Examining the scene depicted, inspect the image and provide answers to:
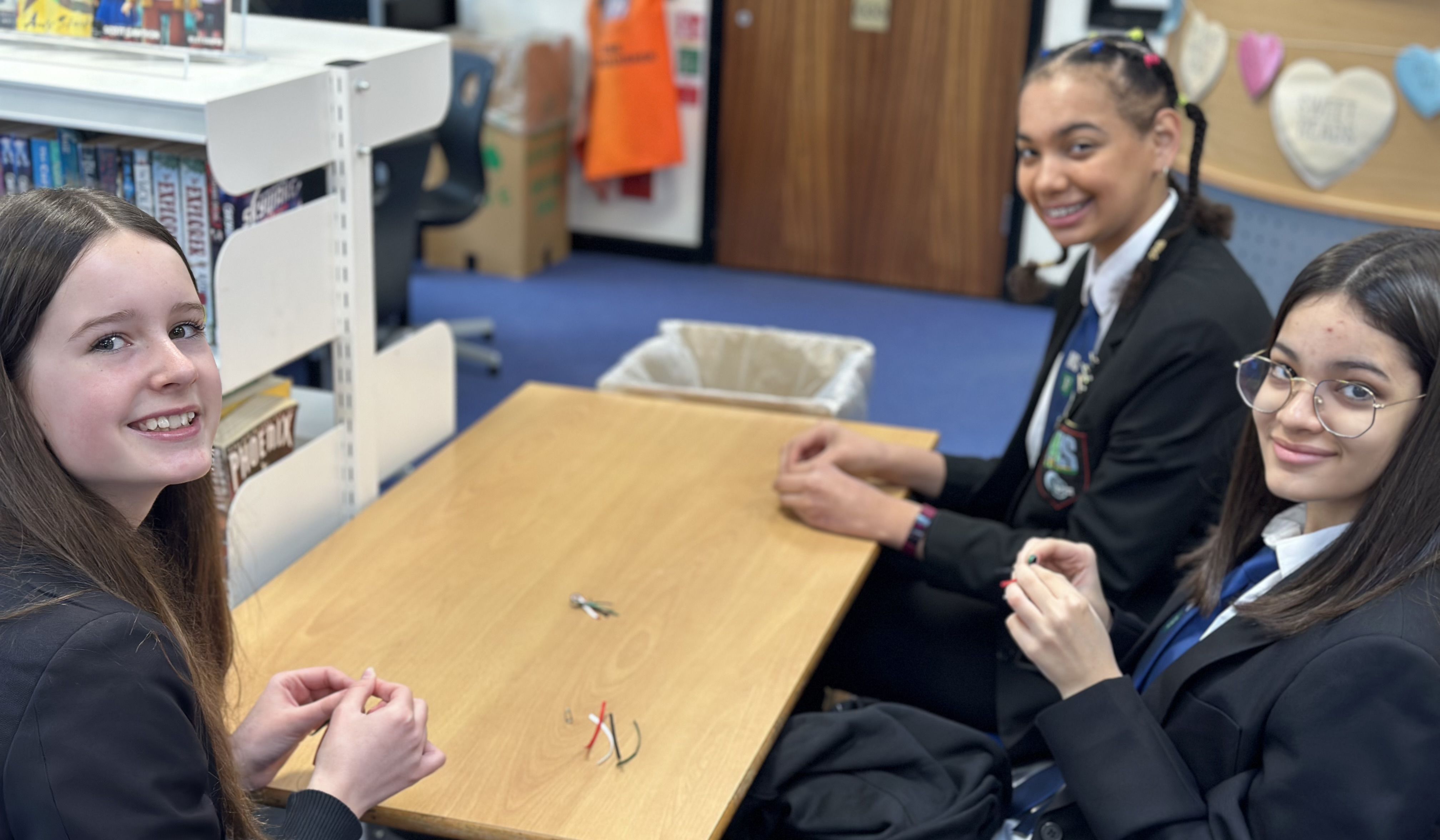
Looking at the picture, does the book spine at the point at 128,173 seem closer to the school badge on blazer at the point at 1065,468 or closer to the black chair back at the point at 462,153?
the school badge on blazer at the point at 1065,468

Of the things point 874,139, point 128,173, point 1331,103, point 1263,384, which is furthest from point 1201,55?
point 128,173

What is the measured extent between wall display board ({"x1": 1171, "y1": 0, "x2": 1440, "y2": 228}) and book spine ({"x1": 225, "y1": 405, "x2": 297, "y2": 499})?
281cm

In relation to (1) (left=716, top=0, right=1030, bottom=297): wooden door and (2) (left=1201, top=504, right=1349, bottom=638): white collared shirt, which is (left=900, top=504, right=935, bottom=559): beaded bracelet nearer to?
(2) (left=1201, top=504, right=1349, bottom=638): white collared shirt

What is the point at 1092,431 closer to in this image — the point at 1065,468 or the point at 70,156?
the point at 1065,468

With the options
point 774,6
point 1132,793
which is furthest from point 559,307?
point 1132,793

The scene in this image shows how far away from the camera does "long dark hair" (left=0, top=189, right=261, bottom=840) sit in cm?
103

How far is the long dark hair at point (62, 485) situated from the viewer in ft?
3.38

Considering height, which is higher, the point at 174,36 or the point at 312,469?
the point at 174,36

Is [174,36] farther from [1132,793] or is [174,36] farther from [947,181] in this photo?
[947,181]

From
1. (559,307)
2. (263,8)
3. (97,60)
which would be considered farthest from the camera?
(559,307)

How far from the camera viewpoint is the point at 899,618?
2.11 m

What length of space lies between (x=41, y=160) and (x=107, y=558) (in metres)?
0.88

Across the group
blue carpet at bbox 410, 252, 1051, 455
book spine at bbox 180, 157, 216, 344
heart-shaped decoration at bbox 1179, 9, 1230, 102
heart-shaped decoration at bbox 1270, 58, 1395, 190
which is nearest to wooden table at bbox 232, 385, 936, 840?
book spine at bbox 180, 157, 216, 344

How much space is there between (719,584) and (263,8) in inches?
125
